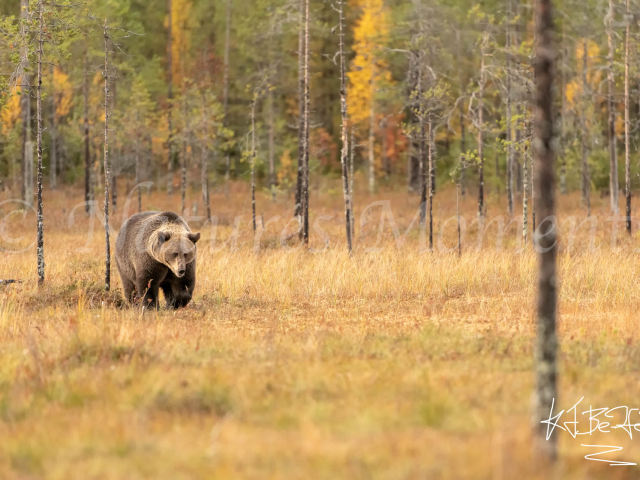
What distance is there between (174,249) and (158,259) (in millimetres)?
421

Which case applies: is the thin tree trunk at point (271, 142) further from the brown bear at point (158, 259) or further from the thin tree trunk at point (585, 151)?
the brown bear at point (158, 259)

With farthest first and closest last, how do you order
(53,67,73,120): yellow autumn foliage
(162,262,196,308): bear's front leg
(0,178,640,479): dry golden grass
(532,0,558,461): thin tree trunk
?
(53,67,73,120): yellow autumn foliage
(162,262,196,308): bear's front leg
(0,178,640,479): dry golden grass
(532,0,558,461): thin tree trunk

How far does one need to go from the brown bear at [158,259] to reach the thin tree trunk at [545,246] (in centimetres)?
669

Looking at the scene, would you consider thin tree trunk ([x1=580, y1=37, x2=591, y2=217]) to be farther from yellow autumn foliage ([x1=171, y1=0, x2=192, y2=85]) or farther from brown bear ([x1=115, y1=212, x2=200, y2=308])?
yellow autumn foliage ([x1=171, y1=0, x2=192, y2=85])

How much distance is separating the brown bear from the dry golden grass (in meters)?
0.46

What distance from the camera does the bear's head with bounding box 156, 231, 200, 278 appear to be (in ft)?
36.0

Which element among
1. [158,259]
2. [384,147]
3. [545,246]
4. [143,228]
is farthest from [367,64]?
[545,246]

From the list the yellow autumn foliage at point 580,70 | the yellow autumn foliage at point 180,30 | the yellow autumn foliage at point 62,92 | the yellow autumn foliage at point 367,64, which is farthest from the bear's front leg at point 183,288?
the yellow autumn foliage at point 180,30

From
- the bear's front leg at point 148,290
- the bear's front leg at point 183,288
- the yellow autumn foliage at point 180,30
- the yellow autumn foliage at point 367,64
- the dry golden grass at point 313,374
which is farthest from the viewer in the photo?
the yellow autumn foliage at point 180,30

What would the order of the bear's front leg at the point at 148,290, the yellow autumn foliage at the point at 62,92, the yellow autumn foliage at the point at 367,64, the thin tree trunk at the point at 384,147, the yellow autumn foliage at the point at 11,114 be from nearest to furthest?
the bear's front leg at the point at 148,290
the yellow autumn foliage at the point at 11,114
the yellow autumn foliage at the point at 367,64
the yellow autumn foliage at the point at 62,92
the thin tree trunk at the point at 384,147

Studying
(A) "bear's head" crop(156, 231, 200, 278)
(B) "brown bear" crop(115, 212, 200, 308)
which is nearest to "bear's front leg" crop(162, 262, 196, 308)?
(B) "brown bear" crop(115, 212, 200, 308)

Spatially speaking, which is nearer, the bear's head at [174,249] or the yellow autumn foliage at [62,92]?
the bear's head at [174,249]

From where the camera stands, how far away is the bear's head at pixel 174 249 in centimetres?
1098

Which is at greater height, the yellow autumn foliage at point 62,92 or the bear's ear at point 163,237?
the yellow autumn foliage at point 62,92
